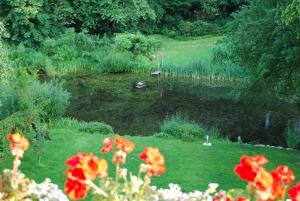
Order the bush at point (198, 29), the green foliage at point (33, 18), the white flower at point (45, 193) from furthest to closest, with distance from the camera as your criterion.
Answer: the bush at point (198, 29) → the green foliage at point (33, 18) → the white flower at point (45, 193)

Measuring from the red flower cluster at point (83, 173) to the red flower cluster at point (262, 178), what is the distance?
74cm

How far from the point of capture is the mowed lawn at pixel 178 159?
9336 millimetres

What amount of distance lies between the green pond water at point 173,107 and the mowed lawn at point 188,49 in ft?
7.85

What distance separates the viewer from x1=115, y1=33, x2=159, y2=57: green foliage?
26703 millimetres

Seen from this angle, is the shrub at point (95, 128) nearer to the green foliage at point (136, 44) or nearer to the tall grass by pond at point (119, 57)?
the tall grass by pond at point (119, 57)

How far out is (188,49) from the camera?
27.8m

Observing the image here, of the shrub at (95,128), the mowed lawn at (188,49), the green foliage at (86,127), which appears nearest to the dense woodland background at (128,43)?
the green foliage at (86,127)

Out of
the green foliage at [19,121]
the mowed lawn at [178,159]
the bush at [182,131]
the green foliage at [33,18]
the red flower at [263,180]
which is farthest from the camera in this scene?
the green foliage at [33,18]

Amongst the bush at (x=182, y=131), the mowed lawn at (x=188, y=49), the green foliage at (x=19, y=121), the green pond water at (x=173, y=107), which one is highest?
the green foliage at (x=19, y=121)

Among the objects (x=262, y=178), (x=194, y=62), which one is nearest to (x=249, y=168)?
(x=262, y=178)

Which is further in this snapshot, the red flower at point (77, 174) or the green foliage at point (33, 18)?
the green foliage at point (33, 18)

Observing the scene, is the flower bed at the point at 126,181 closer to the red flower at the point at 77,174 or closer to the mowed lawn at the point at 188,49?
the red flower at the point at 77,174

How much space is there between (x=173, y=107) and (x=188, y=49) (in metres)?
9.12

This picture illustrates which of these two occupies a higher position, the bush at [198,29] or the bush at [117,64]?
the bush at [198,29]
